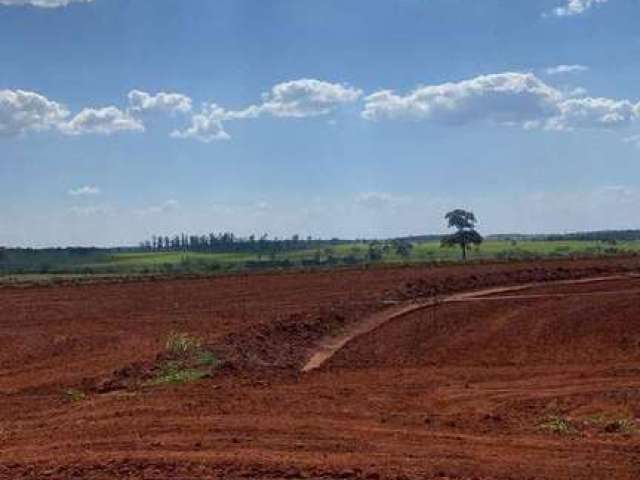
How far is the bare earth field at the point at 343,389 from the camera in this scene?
1098 cm

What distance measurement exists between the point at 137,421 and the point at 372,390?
4.48 metres

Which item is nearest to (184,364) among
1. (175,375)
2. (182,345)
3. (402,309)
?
(175,375)

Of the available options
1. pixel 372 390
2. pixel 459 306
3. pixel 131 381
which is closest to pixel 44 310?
pixel 459 306

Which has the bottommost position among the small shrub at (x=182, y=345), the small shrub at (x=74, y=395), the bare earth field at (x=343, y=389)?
the small shrub at (x=74, y=395)

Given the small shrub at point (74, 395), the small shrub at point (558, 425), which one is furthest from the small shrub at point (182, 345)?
the small shrub at point (558, 425)

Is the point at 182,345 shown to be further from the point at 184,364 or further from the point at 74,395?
the point at 74,395

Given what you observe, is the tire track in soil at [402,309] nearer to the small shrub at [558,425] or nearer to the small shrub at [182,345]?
the small shrub at [182,345]

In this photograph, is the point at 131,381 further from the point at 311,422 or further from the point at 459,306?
the point at 459,306

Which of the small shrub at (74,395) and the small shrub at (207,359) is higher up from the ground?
the small shrub at (207,359)

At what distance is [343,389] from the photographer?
16219 mm

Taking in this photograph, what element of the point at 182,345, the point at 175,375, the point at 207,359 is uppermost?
the point at 182,345

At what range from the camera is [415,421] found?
43.2ft

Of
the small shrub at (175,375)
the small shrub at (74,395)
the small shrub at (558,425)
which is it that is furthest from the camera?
the small shrub at (175,375)

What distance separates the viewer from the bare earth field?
11.0 metres
